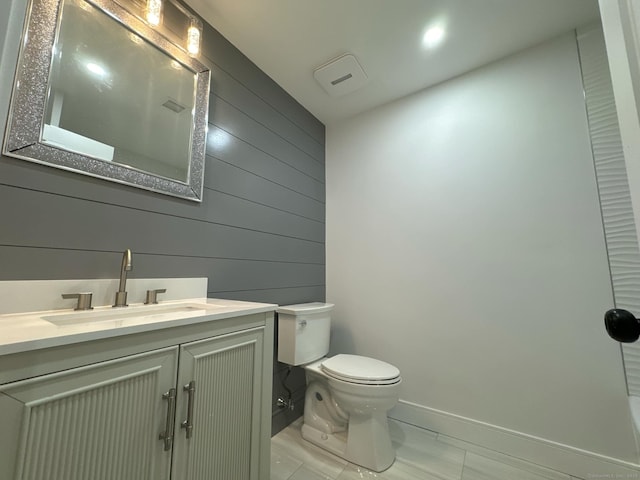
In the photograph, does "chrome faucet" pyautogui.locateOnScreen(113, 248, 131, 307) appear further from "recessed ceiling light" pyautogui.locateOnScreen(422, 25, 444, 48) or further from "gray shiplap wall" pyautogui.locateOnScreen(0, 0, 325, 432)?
"recessed ceiling light" pyautogui.locateOnScreen(422, 25, 444, 48)

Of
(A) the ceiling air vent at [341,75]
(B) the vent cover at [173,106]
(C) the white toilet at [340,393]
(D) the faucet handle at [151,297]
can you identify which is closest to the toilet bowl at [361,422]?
(C) the white toilet at [340,393]

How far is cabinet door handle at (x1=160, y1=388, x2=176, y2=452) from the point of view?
73 cm

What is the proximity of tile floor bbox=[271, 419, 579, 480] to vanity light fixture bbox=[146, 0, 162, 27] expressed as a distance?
2191 mm

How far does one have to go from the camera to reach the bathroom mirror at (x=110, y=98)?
34.9 inches

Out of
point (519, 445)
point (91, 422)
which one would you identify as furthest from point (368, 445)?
point (91, 422)

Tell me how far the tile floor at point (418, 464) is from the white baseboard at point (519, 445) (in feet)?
0.11

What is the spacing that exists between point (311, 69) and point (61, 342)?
1883 millimetres

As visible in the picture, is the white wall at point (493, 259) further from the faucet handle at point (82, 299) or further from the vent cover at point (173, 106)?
the faucet handle at point (82, 299)

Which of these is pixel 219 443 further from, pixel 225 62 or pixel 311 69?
pixel 311 69

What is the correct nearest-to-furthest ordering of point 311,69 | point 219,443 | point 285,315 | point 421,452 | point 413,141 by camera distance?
point 219,443, point 421,452, point 285,315, point 311,69, point 413,141

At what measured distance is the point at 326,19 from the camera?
1422mm

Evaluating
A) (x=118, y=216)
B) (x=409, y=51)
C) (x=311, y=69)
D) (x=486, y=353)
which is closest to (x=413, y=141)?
(x=409, y=51)

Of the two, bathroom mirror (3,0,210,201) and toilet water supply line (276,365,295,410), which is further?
toilet water supply line (276,365,295,410)

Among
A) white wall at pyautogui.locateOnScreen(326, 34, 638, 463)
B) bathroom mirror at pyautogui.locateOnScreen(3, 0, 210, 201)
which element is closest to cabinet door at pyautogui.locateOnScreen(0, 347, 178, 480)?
bathroom mirror at pyautogui.locateOnScreen(3, 0, 210, 201)
